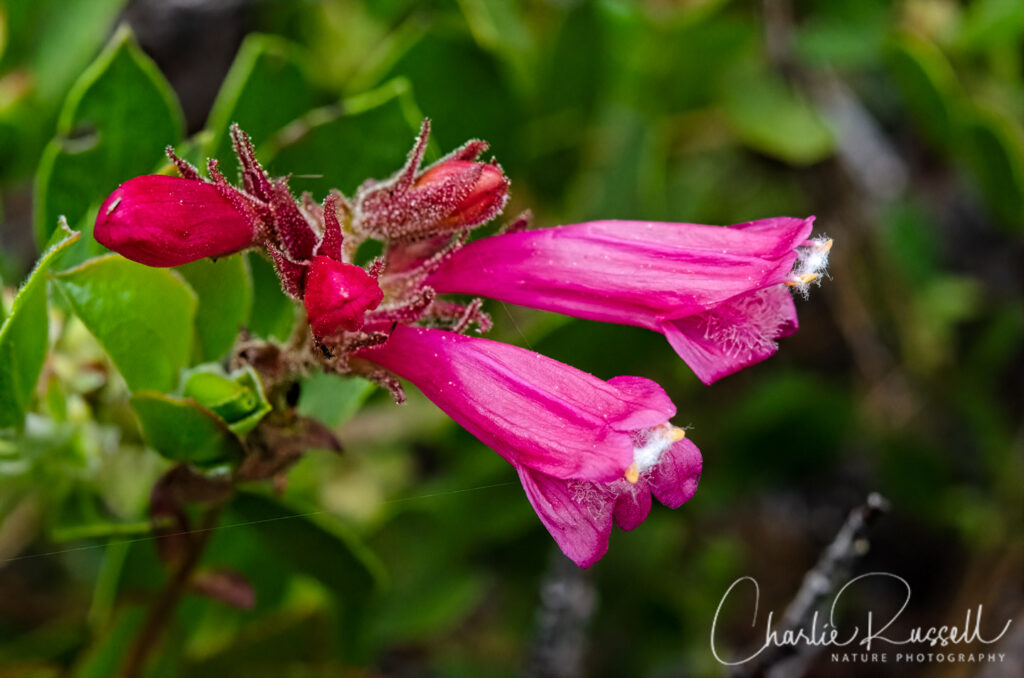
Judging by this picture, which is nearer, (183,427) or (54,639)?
(183,427)

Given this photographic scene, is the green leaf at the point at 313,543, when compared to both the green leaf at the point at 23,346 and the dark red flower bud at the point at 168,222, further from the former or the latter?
the dark red flower bud at the point at 168,222

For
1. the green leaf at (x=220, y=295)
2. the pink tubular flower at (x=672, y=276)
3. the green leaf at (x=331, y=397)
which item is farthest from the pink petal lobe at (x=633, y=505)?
the green leaf at (x=220, y=295)

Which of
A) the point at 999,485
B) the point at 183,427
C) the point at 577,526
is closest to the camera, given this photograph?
the point at 577,526

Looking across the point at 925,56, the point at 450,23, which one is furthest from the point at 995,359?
the point at 450,23

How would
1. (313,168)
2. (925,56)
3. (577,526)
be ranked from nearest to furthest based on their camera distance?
(577,526), (313,168), (925,56)

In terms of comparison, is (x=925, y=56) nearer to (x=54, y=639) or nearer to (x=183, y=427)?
(x=183, y=427)

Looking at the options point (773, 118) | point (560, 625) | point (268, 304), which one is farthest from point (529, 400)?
point (773, 118)

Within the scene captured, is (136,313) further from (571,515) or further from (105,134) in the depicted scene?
(571,515)

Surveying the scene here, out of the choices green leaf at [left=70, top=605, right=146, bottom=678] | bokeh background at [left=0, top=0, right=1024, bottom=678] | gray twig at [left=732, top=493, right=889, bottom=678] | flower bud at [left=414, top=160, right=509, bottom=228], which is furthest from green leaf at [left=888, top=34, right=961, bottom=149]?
green leaf at [left=70, top=605, right=146, bottom=678]
